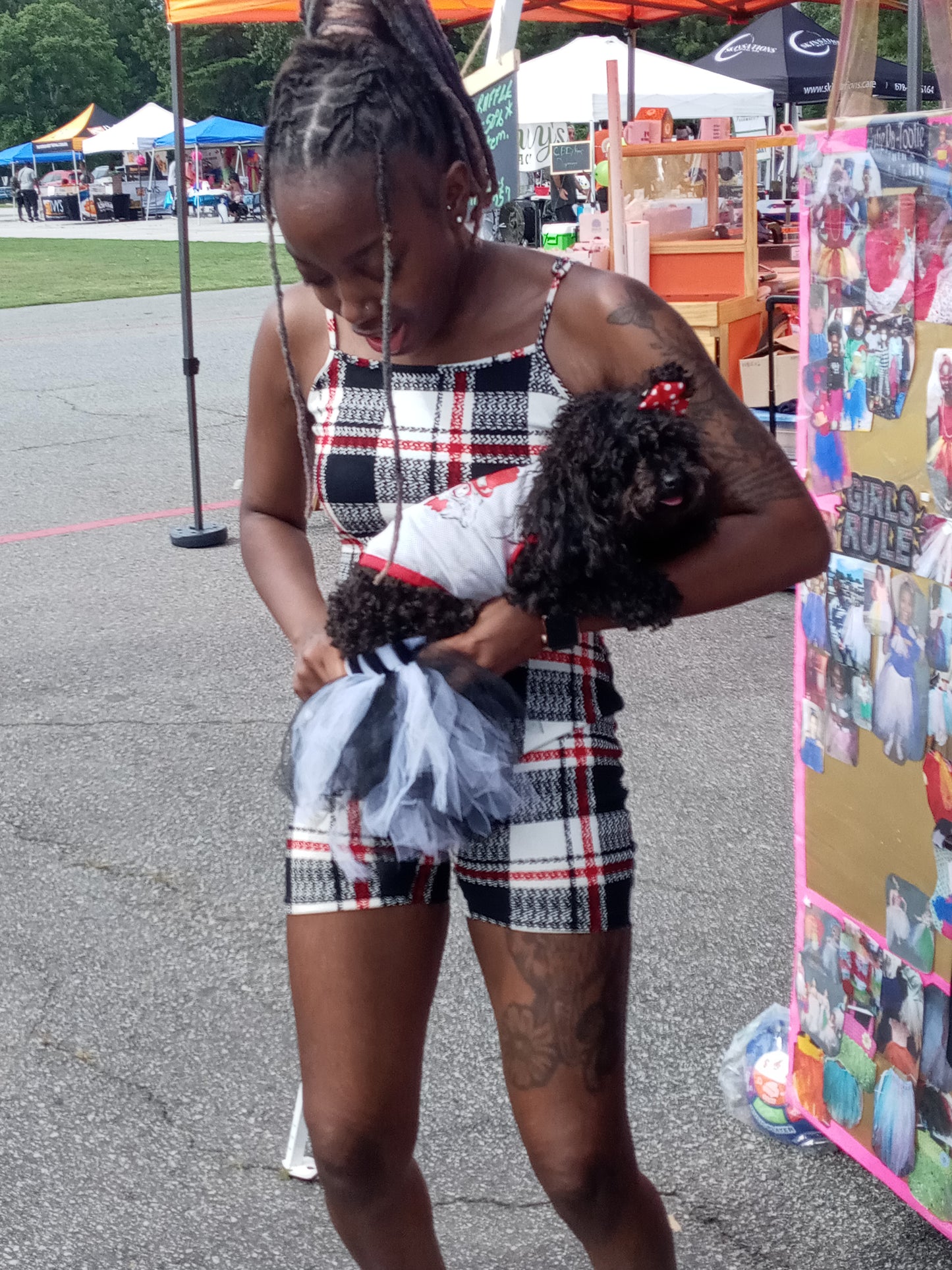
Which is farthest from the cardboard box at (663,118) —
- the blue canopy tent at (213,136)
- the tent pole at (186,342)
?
the blue canopy tent at (213,136)

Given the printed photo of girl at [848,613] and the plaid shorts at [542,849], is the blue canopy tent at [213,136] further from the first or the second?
the plaid shorts at [542,849]

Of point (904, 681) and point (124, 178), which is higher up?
point (124, 178)

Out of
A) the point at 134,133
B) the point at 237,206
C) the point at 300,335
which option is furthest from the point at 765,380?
the point at 134,133

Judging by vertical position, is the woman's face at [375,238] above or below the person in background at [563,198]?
below

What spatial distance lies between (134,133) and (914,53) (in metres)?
45.0

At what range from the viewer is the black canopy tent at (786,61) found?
19281 mm

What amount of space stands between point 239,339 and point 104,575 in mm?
8951

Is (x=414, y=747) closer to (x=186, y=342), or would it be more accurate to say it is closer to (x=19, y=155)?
(x=186, y=342)

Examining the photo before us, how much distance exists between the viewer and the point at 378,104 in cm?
155

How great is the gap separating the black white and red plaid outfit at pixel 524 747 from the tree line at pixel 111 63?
6607 centimetres

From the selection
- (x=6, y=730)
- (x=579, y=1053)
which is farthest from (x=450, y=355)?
(x=6, y=730)

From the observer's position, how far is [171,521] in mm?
7625

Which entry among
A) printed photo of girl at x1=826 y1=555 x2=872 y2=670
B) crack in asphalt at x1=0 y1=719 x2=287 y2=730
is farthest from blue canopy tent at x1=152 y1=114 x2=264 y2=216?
printed photo of girl at x1=826 y1=555 x2=872 y2=670

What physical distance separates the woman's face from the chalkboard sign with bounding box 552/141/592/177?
14384mm
